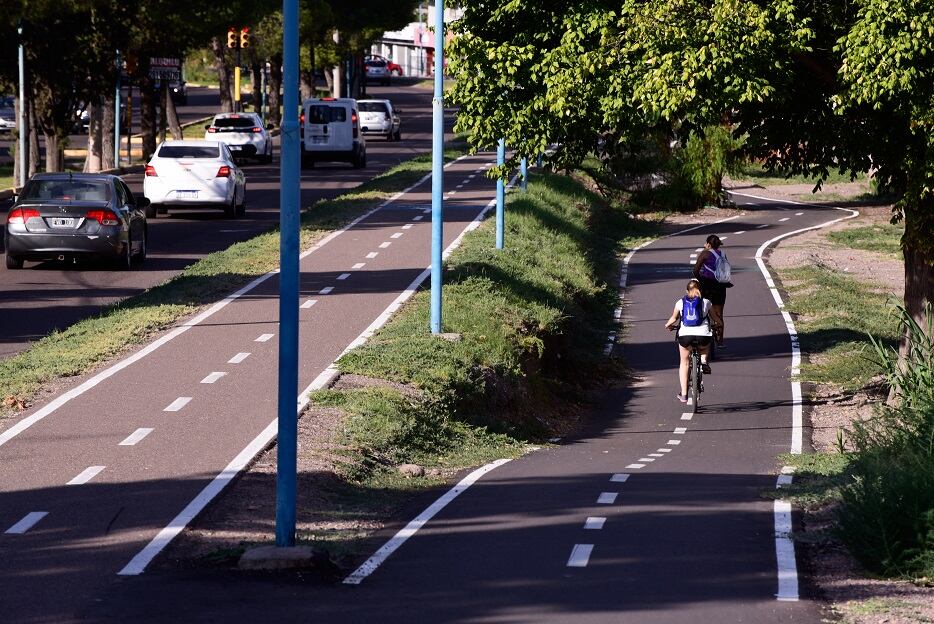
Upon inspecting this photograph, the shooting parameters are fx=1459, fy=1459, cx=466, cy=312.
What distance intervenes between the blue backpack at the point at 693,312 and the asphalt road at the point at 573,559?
6.33 feet

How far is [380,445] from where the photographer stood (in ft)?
45.6

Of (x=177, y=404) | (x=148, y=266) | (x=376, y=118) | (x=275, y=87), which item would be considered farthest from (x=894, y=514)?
(x=275, y=87)

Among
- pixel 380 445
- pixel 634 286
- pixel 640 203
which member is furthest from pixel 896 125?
pixel 640 203

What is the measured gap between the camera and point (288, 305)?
371 inches

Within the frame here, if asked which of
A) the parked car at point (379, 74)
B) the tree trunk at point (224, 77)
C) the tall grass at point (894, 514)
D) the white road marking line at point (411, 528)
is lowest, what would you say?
the white road marking line at point (411, 528)

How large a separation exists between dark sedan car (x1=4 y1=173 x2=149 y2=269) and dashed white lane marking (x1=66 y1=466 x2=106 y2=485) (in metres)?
12.5

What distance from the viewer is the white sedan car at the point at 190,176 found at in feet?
106

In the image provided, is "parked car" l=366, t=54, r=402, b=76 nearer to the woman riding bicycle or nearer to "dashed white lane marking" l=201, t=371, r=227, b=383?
the woman riding bicycle

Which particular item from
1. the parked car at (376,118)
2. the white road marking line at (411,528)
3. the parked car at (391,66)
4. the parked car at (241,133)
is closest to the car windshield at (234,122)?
the parked car at (241,133)

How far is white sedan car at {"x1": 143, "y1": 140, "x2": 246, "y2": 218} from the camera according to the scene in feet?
106

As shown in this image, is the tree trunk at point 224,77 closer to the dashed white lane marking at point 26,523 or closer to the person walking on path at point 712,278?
the person walking on path at point 712,278

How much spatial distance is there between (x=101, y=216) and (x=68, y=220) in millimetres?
522

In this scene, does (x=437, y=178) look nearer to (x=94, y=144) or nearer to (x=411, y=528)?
(x=411, y=528)

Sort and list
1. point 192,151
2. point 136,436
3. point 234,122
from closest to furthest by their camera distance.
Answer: point 136,436
point 192,151
point 234,122
